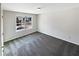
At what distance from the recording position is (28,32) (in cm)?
657

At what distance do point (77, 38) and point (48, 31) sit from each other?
8.64 feet

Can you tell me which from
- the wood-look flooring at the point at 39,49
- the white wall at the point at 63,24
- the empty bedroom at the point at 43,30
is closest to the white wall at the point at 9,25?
the empty bedroom at the point at 43,30

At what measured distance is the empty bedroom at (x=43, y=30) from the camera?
3213mm

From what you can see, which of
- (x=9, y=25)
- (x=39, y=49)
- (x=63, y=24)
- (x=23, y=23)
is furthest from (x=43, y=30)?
(x=39, y=49)

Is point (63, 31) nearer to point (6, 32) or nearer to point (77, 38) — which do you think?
point (77, 38)

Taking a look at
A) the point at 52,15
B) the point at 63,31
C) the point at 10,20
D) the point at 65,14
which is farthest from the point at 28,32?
the point at 65,14

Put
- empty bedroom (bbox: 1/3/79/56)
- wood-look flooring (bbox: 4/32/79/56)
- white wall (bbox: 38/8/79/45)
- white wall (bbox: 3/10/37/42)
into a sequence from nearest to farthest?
wood-look flooring (bbox: 4/32/79/56) → empty bedroom (bbox: 1/3/79/56) → white wall (bbox: 38/8/79/45) → white wall (bbox: 3/10/37/42)

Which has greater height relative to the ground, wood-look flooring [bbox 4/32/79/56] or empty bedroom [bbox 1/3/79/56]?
empty bedroom [bbox 1/3/79/56]

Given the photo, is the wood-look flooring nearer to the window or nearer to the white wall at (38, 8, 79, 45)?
the white wall at (38, 8, 79, 45)

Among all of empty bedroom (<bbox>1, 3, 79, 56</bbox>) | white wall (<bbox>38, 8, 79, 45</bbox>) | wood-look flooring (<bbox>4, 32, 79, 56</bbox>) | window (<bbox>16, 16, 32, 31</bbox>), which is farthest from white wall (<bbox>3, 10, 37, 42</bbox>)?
white wall (<bbox>38, 8, 79, 45</bbox>)

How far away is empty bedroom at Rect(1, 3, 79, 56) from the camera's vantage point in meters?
3.21

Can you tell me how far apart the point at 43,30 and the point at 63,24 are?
96.6 inches

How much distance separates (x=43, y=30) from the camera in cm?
683

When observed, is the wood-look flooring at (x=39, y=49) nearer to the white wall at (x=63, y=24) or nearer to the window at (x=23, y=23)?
the white wall at (x=63, y=24)
